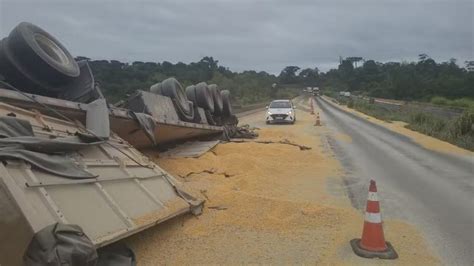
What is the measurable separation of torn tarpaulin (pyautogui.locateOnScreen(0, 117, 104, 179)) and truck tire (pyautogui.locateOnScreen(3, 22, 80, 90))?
6.71 ft

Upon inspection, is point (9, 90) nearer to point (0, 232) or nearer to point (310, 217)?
point (0, 232)

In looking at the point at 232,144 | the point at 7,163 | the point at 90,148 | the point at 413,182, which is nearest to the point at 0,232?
the point at 7,163

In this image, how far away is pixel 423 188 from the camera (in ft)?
32.3

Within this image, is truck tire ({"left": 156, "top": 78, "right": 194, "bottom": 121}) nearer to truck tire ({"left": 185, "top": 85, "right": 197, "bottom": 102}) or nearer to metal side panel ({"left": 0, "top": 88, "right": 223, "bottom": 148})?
metal side panel ({"left": 0, "top": 88, "right": 223, "bottom": 148})

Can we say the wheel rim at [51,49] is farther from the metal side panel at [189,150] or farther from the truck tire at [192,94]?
the truck tire at [192,94]

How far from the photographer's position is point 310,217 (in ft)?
23.0

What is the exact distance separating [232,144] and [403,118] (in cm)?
2289

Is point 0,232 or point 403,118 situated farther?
point 403,118

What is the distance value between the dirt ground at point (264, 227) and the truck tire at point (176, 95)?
291 centimetres

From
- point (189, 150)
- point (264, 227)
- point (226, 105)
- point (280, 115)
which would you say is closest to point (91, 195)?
point (264, 227)

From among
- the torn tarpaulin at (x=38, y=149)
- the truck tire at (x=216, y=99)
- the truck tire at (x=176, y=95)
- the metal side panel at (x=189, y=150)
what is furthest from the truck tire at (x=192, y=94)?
the torn tarpaulin at (x=38, y=149)

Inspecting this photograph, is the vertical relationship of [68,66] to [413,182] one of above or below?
above

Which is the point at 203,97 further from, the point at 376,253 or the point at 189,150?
the point at 376,253

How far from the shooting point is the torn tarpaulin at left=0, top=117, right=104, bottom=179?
4953 mm
